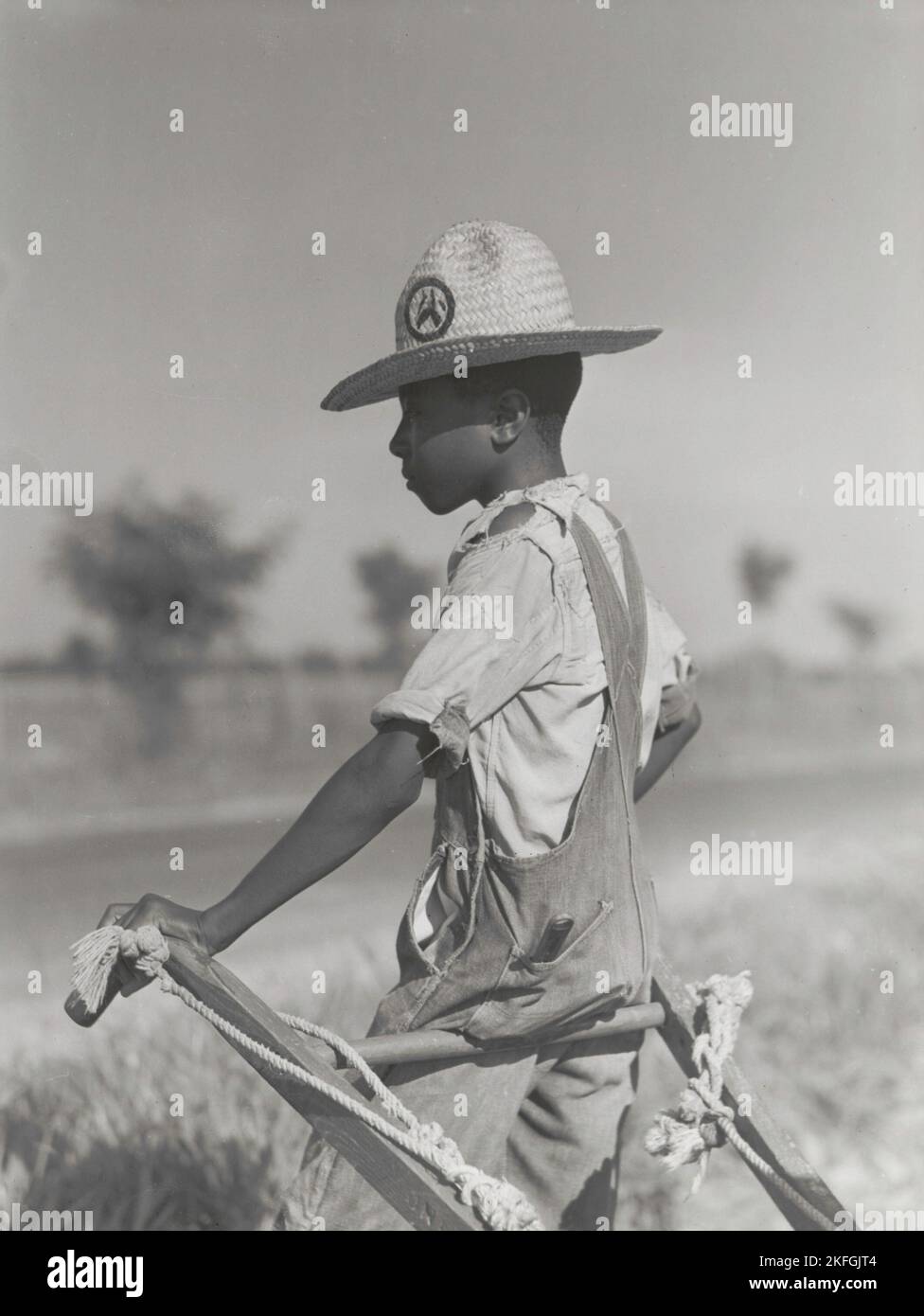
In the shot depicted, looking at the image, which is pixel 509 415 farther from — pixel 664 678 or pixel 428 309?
pixel 664 678

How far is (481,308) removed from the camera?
2.04 meters

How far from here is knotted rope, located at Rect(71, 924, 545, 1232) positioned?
178 centimetres

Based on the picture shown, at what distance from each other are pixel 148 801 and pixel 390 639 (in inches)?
23.8

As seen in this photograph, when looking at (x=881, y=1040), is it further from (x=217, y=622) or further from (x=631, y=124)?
(x=631, y=124)

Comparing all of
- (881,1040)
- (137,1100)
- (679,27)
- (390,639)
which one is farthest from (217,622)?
(881,1040)

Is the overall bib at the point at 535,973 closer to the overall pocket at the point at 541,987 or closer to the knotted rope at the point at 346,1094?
the overall pocket at the point at 541,987

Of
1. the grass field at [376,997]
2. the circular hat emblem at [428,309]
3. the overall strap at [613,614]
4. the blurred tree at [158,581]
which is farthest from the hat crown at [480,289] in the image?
the grass field at [376,997]

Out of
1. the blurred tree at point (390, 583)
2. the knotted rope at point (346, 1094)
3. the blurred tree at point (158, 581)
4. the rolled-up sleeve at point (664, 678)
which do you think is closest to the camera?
the knotted rope at point (346, 1094)

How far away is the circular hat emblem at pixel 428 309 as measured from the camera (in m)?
2.04
